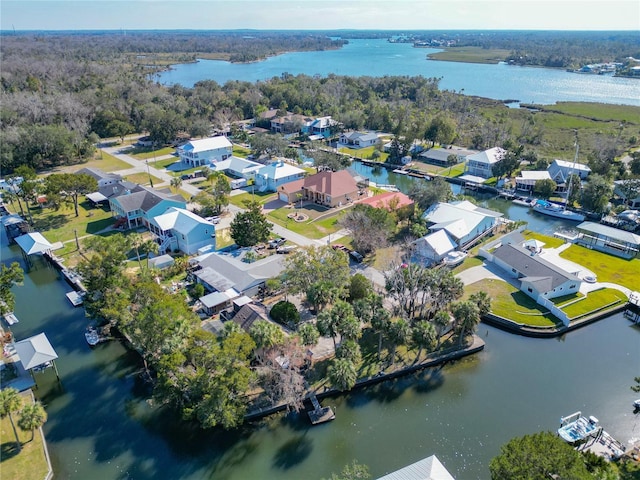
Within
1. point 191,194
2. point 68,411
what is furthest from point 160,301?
point 191,194

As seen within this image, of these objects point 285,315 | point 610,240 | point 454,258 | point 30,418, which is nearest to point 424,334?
point 285,315

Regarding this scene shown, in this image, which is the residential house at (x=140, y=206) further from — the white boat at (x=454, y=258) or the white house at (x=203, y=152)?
the white boat at (x=454, y=258)

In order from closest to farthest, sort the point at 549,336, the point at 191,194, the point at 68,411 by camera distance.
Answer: the point at 68,411
the point at 549,336
the point at 191,194

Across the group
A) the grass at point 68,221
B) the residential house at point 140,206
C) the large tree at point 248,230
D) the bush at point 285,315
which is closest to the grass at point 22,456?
the bush at point 285,315

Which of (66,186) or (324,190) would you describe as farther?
(324,190)

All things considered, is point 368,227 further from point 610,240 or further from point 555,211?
point 555,211

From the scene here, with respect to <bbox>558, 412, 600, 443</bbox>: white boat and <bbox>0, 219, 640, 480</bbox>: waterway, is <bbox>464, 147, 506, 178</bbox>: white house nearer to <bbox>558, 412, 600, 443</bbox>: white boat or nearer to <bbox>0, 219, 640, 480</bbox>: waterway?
<bbox>0, 219, 640, 480</bbox>: waterway

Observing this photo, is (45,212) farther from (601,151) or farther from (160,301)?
(601,151)
